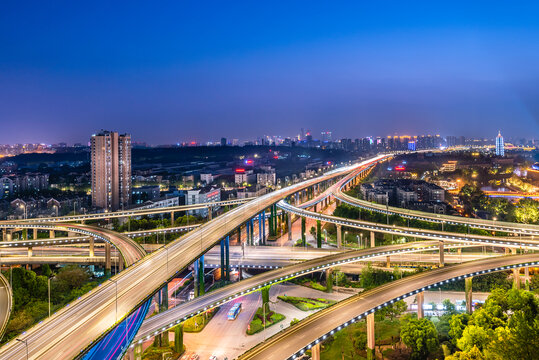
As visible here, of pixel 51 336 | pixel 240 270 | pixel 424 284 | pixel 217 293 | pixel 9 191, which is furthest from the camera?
pixel 9 191

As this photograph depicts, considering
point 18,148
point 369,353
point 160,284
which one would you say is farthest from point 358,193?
point 18,148

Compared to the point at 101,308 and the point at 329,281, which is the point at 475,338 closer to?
the point at 329,281

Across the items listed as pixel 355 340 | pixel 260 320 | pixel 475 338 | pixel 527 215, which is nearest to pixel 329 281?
pixel 260 320

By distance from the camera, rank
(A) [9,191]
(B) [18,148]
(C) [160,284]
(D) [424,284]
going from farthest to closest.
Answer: (B) [18,148], (A) [9,191], (D) [424,284], (C) [160,284]

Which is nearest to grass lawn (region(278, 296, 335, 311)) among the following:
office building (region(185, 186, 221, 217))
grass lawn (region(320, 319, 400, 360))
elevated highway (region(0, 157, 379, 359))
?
grass lawn (region(320, 319, 400, 360))

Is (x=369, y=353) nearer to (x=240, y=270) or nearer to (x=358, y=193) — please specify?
(x=240, y=270)

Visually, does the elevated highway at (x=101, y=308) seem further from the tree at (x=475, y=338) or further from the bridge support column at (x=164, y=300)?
the tree at (x=475, y=338)
